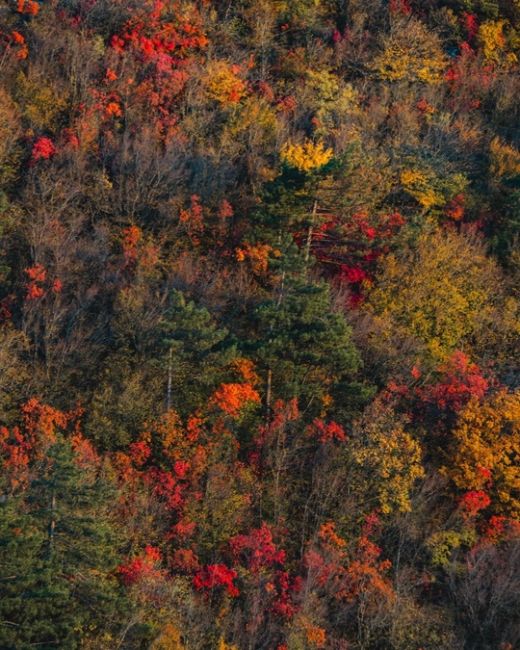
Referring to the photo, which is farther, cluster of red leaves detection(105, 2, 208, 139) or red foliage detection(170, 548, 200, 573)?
cluster of red leaves detection(105, 2, 208, 139)

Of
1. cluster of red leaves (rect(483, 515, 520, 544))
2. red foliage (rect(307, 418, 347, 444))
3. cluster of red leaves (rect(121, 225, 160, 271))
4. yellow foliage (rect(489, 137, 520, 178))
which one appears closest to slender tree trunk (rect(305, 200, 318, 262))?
cluster of red leaves (rect(121, 225, 160, 271))

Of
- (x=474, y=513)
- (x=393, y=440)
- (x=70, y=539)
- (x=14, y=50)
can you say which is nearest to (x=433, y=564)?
(x=474, y=513)

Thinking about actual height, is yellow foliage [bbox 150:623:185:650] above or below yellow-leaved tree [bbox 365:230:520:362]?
below

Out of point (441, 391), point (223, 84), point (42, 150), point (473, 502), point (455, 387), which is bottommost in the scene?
point (473, 502)

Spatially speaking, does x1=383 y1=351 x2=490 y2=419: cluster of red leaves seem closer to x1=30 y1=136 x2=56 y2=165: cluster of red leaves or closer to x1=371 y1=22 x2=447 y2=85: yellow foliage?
x1=30 y1=136 x2=56 y2=165: cluster of red leaves

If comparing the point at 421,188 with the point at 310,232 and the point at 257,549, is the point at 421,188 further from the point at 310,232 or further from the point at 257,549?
the point at 257,549

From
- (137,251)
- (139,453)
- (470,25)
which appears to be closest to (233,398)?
(139,453)

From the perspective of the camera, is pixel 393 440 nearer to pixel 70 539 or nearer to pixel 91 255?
pixel 70 539
